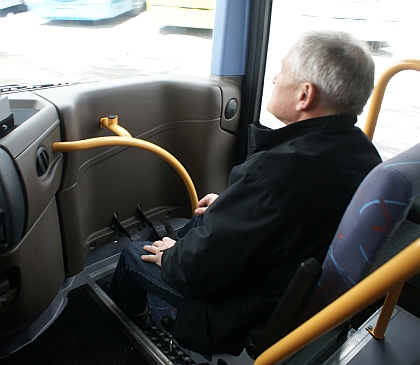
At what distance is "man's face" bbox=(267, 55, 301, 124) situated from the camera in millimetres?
1183

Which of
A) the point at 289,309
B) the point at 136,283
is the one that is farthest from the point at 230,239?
the point at 136,283

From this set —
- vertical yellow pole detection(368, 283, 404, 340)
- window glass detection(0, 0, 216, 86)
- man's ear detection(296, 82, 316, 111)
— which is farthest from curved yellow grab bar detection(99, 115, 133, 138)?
vertical yellow pole detection(368, 283, 404, 340)

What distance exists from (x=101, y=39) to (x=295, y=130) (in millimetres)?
1390

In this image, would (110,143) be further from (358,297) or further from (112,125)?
(358,297)

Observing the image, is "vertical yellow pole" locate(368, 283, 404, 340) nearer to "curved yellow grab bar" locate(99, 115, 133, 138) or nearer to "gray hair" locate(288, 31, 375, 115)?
"gray hair" locate(288, 31, 375, 115)

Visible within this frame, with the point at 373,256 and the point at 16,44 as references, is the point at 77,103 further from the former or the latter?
the point at 373,256

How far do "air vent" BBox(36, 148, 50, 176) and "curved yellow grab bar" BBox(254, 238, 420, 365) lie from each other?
1.03 metres

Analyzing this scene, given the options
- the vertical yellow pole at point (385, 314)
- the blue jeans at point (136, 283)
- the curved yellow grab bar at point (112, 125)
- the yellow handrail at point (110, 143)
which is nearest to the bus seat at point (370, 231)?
the blue jeans at point (136, 283)

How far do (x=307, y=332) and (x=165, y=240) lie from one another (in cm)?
82

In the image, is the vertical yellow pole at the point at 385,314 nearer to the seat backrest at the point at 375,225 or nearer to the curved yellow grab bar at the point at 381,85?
the curved yellow grab bar at the point at 381,85

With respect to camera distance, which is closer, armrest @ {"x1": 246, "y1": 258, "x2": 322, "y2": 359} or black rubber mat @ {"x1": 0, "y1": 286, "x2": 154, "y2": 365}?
armrest @ {"x1": 246, "y1": 258, "x2": 322, "y2": 359}

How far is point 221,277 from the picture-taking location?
44.0 inches

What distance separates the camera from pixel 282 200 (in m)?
1.01

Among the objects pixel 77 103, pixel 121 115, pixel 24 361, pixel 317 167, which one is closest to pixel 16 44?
pixel 77 103
